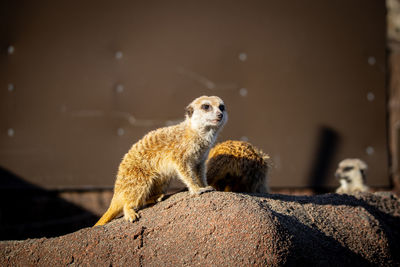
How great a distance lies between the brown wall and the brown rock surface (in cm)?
228

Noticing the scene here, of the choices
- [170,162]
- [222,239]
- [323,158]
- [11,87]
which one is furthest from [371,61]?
[11,87]

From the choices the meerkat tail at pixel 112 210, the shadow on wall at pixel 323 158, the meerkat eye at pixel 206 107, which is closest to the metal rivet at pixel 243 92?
the shadow on wall at pixel 323 158

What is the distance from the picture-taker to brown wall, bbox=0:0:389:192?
5.11 metres

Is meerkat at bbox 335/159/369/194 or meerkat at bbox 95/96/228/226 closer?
meerkat at bbox 95/96/228/226

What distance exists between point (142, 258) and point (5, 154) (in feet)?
11.1

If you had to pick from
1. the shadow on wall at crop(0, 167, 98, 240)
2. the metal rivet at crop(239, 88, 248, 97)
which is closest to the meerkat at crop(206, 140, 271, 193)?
the metal rivet at crop(239, 88, 248, 97)

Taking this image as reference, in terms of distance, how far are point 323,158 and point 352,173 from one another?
788 mm

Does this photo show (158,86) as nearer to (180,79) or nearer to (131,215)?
(180,79)

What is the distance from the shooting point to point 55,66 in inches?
203

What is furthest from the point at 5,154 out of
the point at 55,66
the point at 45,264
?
the point at 45,264

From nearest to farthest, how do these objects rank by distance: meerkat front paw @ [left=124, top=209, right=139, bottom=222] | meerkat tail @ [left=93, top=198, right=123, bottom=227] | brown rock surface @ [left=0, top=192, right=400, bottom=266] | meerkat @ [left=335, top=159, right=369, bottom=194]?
1. brown rock surface @ [left=0, top=192, right=400, bottom=266]
2. meerkat front paw @ [left=124, top=209, right=139, bottom=222]
3. meerkat tail @ [left=93, top=198, right=123, bottom=227]
4. meerkat @ [left=335, top=159, right=369, bottom=194]

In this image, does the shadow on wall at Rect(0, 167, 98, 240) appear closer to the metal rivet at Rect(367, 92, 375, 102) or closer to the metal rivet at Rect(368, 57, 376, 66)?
the metal rivet at Rect(367, 92, 375, 102)

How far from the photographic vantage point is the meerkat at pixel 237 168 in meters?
3.25

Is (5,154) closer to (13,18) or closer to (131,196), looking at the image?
(13,18)
